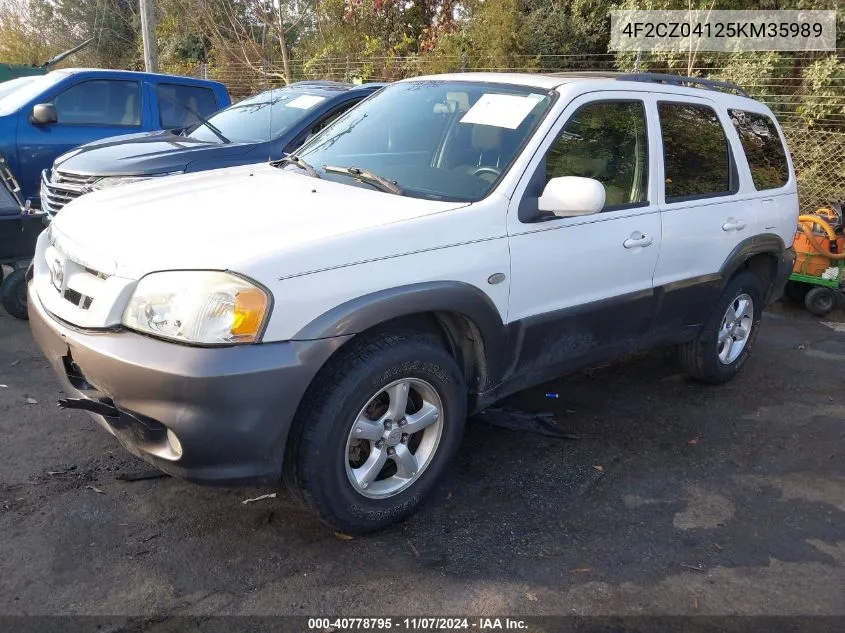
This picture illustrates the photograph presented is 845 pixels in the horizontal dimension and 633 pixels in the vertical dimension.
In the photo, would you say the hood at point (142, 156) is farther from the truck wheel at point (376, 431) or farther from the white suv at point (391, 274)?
the truck wheel at point (376, 431)

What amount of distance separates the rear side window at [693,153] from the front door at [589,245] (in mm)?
175

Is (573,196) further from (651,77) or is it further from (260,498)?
(260,498)

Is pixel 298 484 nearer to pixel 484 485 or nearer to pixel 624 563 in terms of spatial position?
pixel 484 485

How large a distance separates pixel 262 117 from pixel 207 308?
4820 millimetres

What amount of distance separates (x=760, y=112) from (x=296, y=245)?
3692mm

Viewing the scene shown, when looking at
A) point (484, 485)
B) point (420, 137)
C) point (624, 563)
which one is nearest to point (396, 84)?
point (420, 137)

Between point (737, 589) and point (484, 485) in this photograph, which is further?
point (484, 485)

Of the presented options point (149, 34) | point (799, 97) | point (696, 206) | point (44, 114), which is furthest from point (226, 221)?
point (149, 34)

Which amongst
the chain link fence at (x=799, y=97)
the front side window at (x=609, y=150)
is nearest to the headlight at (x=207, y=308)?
the front side window at (x=609, y=150)

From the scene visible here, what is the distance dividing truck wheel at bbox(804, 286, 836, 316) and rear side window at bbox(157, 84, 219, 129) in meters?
6.46

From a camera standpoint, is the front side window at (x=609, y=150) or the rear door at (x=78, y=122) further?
the rear door at (x=78, y=122)

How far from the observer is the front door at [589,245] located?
11.2 feet

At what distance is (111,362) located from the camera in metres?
2.66

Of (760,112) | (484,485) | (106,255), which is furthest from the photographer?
(760,112)
